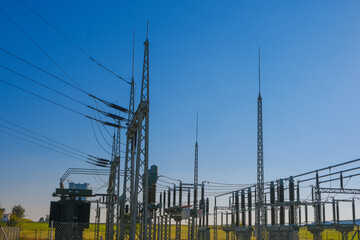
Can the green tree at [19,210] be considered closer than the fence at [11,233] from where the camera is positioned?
No

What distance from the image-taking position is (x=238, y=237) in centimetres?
5291

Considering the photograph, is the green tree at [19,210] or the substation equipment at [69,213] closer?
the substation equipment at [69,213]

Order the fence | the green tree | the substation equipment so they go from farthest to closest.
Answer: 1. the green tree
2. the substation equipment
3. the fence

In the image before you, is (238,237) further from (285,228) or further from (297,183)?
(285,228)

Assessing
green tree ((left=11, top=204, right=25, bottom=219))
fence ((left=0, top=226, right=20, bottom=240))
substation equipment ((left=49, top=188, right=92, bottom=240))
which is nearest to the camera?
fence ((left=0, top=226, right=20, bottom=240))

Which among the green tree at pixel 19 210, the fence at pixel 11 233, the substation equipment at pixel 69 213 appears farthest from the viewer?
the green tree at pixel 19 210

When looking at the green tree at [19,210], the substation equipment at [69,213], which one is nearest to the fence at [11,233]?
the substation equipment at [69,213]

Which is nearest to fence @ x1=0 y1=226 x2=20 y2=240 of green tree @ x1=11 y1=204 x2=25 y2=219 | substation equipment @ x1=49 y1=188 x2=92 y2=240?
substation equipment @ x1=49 y1=188 x2=92 y2=240

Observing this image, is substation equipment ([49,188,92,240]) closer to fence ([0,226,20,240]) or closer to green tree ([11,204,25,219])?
fence ([0,226,20,240])

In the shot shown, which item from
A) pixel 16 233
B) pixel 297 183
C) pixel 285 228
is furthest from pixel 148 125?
pixel 297 183

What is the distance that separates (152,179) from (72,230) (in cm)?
676

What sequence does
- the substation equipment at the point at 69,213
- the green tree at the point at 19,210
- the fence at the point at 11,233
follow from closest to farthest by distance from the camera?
the fence at the point at 11,233, the substation equipment at the point at 69,213, the green tree at the point at 19,210

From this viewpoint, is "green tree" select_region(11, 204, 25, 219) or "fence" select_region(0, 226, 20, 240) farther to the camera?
"green tree" select_region(11, 204, 25, 219)

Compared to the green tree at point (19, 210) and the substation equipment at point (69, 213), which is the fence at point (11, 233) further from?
the green tree at point (19, 210)
